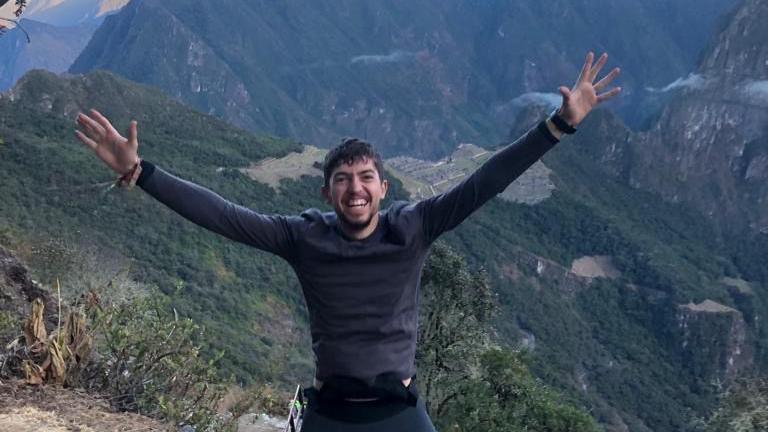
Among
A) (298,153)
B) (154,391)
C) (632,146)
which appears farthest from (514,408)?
(632,146)

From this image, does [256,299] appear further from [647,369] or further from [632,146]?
[632,146]

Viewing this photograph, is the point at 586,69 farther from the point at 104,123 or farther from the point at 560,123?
the point at 104,123

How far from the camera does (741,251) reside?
138 meters

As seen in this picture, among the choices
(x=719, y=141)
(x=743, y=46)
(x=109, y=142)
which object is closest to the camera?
(x=109, y=142)

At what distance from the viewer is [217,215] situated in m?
3.45

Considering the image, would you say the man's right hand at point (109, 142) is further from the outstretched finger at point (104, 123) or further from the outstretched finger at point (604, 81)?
the outstretched finger at point (604, 81)

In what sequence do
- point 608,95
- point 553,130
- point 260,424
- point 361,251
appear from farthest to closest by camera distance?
point 260,424, point 608,95, point 553,130, point 361,251

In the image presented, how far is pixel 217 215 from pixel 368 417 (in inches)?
→ 47.9

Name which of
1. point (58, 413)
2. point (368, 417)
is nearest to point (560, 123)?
point (368, 417)

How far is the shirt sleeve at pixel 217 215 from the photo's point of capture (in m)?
3.42

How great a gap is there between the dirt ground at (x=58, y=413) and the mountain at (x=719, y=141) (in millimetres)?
139490

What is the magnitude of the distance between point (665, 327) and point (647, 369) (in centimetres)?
1455

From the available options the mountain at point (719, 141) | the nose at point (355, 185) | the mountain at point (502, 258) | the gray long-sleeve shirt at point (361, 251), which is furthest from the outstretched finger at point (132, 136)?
the mountain at point (719, 141)

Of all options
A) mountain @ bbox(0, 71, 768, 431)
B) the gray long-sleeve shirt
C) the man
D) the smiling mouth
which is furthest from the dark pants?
mountain @ bbox(0, 71, 768, 431)
